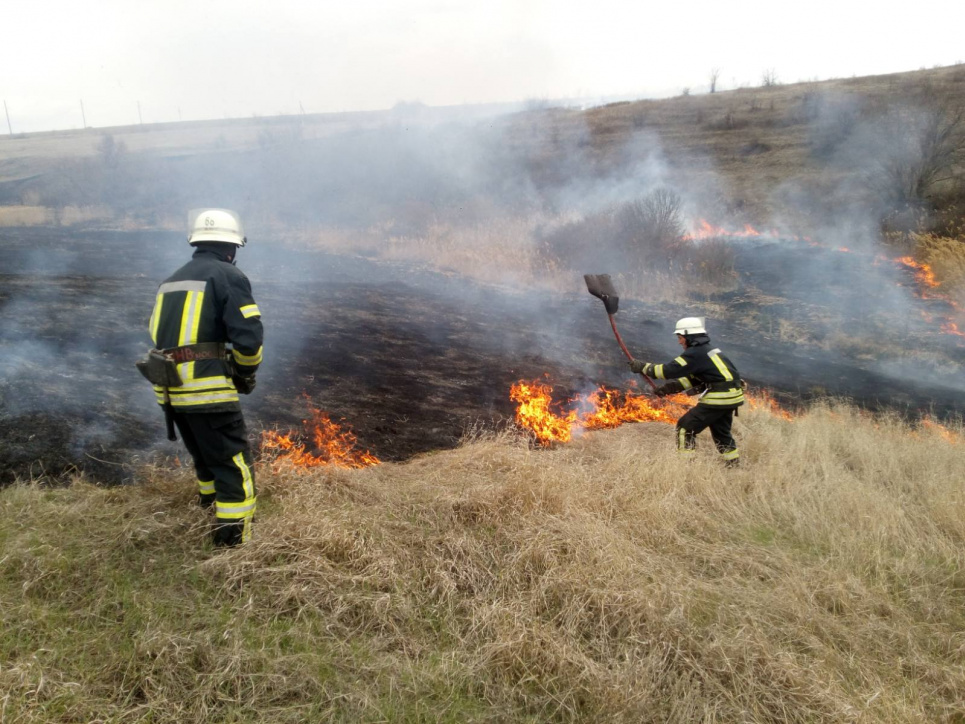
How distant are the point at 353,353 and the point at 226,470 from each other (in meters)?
4.82

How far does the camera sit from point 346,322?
32.3 ft

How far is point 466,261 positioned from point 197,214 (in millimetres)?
11593

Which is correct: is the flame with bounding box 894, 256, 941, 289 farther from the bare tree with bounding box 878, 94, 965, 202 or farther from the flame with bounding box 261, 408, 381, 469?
the flame with bounding box 261, 408, 381, 469

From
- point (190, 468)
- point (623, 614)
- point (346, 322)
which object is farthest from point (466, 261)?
point (623, 614)

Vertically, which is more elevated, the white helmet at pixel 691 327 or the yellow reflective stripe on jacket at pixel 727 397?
the white helmet at pixel 691 327

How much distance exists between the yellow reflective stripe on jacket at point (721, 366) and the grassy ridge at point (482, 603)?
48.8 inches

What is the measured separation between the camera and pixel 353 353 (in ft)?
27.2

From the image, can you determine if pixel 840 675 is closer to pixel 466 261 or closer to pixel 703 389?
pixel 703 389

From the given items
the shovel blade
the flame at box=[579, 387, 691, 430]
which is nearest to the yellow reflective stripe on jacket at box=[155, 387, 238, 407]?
the shovel blade

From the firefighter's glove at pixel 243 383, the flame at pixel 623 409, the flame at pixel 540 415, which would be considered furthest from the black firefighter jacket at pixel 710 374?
the firefighter's glove at pixel 243 383

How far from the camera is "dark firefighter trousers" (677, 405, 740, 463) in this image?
5.68m

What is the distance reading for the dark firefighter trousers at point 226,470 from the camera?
3.49m

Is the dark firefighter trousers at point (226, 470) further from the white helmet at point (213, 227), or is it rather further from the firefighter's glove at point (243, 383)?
the white helmet at point (213, 227)

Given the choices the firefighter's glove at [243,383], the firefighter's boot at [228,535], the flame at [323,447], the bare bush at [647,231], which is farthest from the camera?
the bare bush at [647,231]
